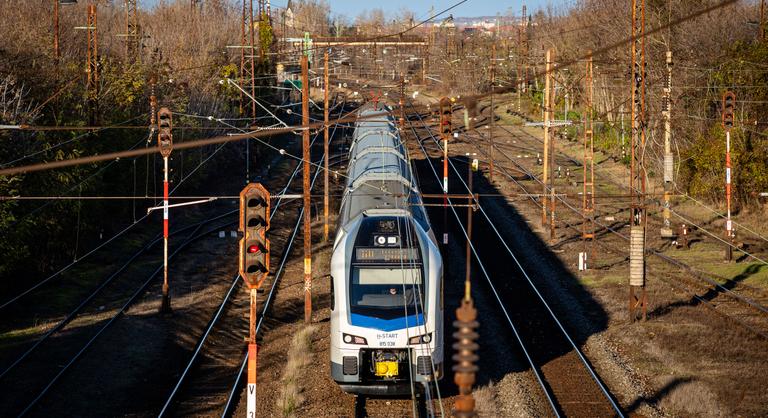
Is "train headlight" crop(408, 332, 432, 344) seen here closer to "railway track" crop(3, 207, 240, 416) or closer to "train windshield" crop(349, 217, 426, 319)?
"train windshield" crop(349, 217, 426, 319)

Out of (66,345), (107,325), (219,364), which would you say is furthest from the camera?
(107,325)

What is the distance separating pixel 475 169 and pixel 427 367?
3105 cm

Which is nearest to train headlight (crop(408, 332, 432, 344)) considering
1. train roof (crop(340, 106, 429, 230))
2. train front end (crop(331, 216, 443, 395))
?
train front end (crop(331, 216, 443, 395))

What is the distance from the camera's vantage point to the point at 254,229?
1251 centimetres

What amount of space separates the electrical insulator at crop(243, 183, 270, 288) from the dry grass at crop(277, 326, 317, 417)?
468cm

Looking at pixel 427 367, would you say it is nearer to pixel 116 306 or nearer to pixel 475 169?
pixel 116 306

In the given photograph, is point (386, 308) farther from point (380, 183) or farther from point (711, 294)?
point (711, 294)

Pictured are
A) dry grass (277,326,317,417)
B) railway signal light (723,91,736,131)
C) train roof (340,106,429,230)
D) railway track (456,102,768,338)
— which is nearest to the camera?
dry grass (277,326,317,417)

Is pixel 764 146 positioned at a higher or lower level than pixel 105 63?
lower

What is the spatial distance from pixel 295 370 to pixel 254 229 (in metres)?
6.88

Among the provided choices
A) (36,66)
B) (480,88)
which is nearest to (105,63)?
(36,66)

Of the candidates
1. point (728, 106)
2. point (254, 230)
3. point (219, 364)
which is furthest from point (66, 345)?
point (728, 106)

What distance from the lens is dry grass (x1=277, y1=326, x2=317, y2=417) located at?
1672 centimetres

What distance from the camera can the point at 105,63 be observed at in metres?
36.5
